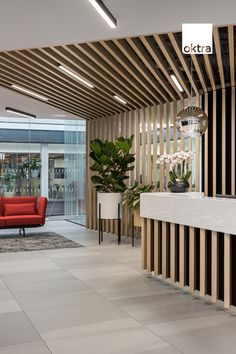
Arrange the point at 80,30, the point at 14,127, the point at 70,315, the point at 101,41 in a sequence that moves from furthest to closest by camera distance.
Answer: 1. the point at 14,127
2. the point at 101,41
3. the point at 80,30
4. the point at 70,315

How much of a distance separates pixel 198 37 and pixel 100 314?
3.37m

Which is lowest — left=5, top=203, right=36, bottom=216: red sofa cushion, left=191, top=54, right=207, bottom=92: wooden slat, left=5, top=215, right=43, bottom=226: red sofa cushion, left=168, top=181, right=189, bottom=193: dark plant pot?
left=5, top=215, right=43, bottom=226: red sofa cushion

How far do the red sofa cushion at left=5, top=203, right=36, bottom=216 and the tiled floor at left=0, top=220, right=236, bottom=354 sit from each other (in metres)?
3.66

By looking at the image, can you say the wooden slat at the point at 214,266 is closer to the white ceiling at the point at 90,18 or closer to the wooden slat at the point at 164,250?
the wooden slat at the point at 164,250

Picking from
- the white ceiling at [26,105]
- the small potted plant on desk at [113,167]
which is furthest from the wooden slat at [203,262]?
the white ceiling at [26,105]

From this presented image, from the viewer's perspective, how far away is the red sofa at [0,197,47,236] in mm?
10016

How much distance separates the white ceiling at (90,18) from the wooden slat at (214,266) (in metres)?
2.55

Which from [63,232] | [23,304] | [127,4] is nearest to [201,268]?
[23,304]

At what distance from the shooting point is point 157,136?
377 inches

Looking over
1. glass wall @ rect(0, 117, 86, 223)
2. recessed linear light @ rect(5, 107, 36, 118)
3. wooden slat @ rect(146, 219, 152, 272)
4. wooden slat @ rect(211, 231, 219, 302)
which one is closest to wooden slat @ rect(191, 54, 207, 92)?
wooden slat @ rect(146, 219, 152, 272)

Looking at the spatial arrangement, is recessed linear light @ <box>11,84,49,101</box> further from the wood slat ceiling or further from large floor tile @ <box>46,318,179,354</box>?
large floor tile @ <box>46,318,179,354</box>

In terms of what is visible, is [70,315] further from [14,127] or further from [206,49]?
[14,127]

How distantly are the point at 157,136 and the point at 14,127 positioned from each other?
6582 millimetres

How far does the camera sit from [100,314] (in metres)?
4.32
